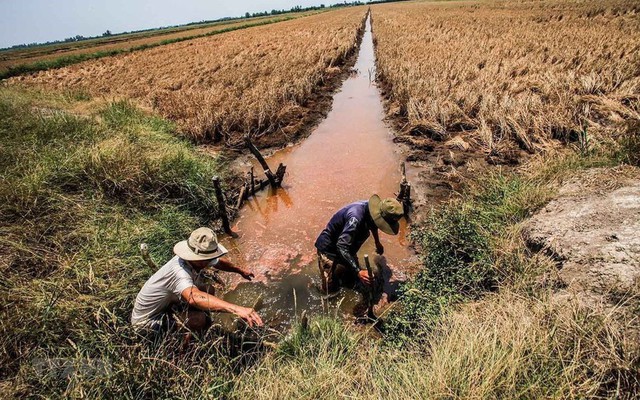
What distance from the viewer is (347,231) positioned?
3.99 metres

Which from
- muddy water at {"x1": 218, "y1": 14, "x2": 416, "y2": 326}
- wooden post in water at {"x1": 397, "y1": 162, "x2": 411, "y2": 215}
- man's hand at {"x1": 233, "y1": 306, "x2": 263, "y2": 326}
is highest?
man's hand at {"x1": 233, "y1": 306, "x2": 263, "y2": 326}

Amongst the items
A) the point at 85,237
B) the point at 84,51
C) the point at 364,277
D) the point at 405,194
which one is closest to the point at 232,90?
the point at 405,194

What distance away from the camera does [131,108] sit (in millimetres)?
8891

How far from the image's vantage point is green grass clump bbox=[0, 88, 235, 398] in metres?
2.56

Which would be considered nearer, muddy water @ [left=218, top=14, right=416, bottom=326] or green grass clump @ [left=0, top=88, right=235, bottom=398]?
green grass clump @ [left=0, top=88, right=235, bottom=398]

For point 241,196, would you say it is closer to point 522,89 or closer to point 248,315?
point 248,315

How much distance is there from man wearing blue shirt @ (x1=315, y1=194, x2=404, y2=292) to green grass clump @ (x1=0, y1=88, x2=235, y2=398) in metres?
1.83

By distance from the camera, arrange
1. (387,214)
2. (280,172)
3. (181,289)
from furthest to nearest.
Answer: (280,172)
(387,214)
(181,289)

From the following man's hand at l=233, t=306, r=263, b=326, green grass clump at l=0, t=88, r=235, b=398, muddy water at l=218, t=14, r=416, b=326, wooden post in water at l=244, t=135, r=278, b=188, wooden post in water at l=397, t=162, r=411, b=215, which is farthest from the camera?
wooden post in water at l=244, t=135, r=278, b=188

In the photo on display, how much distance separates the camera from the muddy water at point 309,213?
4.70 metres

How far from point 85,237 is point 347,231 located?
3.32 m

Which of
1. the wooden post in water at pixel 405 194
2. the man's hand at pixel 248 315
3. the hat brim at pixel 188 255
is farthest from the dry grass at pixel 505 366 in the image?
the wooden post in water at pixel 405 194

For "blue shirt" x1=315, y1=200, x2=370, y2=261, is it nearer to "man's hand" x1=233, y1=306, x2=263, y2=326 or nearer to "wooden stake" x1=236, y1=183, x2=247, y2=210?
"man's hand" x1=233, y1=306, x2=263, y2=326

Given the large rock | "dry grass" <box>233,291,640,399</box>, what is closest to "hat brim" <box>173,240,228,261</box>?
"dry grass" <box>233,291,640,399</box>
